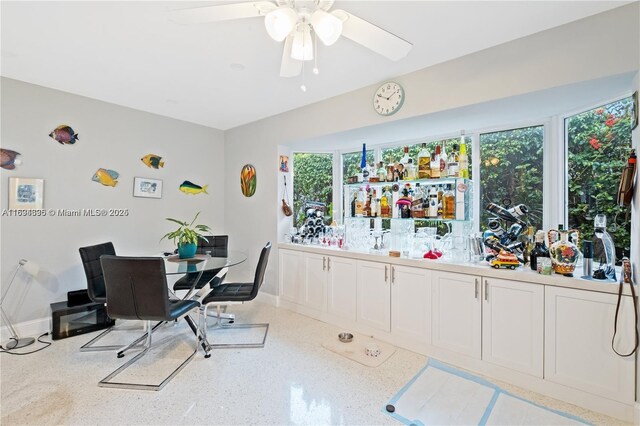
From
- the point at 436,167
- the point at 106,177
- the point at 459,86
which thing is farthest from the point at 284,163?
the point at 459,86

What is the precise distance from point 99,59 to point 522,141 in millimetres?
3863

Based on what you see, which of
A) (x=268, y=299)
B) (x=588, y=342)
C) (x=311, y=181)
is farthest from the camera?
(x=311, y=181)

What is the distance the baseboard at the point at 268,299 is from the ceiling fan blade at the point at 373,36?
125 inches

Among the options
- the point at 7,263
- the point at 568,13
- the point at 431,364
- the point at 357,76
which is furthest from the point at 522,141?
the point at 7,263

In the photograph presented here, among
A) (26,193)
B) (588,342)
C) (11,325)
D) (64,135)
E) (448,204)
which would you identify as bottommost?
(11,325)

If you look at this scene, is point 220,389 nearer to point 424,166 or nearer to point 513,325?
point 513,325

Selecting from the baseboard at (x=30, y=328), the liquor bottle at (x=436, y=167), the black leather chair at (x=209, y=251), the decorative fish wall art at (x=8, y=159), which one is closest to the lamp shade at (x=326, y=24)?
the liquor bottle at (x=436, y=167)

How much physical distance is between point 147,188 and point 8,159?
125cm

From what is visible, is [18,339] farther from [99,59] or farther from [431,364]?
[431,364]

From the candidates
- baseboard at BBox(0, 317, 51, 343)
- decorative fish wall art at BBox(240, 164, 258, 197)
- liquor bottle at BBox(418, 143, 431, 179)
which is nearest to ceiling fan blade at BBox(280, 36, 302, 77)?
liquor bottle at BBox(418, 143, 431, 179)

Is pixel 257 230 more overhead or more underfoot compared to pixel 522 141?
more underfoot

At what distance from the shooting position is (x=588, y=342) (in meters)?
1.90

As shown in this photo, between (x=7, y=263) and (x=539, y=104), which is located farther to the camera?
(x=7, y=263)

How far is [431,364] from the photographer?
244cm
